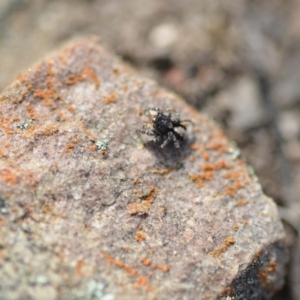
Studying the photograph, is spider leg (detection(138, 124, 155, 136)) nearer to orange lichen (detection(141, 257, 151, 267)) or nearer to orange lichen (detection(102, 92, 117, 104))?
orange lichen (detection(102, 92, 117, 104))

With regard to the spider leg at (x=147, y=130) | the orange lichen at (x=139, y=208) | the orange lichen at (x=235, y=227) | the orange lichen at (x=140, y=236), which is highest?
the spider leg at (x=147, y=130)

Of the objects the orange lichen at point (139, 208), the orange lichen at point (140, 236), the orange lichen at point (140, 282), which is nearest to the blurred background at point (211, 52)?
the orange lichen at point (139, 208)

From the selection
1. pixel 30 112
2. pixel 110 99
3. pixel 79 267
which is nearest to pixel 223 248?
pixel 79 267

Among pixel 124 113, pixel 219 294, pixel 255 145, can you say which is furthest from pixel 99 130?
pixel 255 145

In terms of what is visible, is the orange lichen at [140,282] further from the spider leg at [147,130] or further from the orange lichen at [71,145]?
the spider leg at [147,130]

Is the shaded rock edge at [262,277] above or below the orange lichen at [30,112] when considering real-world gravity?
below

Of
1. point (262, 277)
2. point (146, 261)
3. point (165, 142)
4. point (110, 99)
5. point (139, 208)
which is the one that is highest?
point (110, 99)

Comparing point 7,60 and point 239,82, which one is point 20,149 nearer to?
point 7,60

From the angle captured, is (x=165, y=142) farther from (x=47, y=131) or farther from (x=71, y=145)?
(x=47, y=131)
